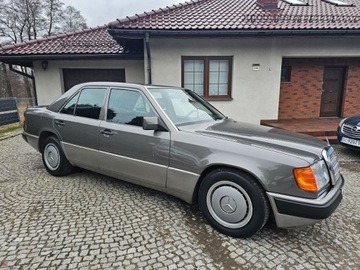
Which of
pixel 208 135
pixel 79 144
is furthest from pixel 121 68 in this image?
pixel 208 135

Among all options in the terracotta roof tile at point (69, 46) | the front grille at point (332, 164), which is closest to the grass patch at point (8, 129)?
the terracotta roof tile at point (69, 46)

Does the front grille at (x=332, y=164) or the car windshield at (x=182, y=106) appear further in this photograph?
the car windshield at (x=182, y=106)

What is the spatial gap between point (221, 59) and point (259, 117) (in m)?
2.41

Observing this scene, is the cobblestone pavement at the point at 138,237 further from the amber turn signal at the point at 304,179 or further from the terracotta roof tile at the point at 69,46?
the terracotta roof tile at the point at 69,46

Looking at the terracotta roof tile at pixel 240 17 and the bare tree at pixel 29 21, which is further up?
the bare tree at pixel 29 21

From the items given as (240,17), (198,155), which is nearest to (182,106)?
A: (198,155)

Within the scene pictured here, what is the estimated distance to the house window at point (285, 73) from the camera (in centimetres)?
938

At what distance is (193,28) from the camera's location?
735 cm

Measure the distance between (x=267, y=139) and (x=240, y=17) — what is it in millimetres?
7050

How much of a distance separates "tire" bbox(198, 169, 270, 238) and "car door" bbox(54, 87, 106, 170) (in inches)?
71.5

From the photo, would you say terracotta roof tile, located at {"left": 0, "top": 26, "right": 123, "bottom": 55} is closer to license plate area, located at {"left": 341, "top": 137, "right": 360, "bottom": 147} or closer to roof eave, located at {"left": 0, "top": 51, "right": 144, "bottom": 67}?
roof eave, located at {"left": 0, "top": 51, "right": 144, "bottom": 67}

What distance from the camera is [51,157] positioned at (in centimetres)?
424

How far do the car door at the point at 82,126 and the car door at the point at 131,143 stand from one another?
18 centimetres

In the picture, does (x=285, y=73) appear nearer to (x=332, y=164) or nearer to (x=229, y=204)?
(x=332, y=164)
